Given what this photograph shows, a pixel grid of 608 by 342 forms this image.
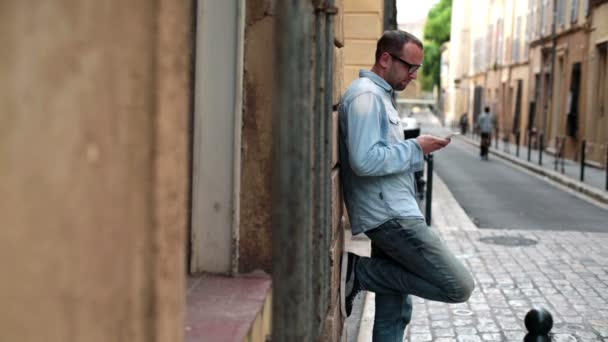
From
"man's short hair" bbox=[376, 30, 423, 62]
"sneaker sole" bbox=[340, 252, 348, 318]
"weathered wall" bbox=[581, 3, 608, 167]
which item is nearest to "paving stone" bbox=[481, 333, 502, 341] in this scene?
"sneaker sole" bbox=[340, 252, 348, 318]

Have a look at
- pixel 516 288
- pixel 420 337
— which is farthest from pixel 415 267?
pixel 516 288

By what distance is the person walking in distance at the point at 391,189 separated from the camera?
13.0ft

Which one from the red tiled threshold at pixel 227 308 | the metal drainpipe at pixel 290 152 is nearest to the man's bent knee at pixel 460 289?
the red tiled threshold at pixel 227 308

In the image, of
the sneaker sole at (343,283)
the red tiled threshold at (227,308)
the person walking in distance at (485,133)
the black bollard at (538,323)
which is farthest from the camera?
the person walking in distance at (485,133)

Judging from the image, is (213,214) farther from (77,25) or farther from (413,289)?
(77,25)

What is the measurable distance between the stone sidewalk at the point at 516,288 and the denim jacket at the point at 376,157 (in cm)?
172

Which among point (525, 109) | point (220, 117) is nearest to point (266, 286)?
point (220, 117)

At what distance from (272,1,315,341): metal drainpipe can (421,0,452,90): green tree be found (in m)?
87.4

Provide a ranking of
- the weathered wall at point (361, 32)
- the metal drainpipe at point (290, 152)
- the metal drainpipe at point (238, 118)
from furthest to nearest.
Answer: the weathered wall at point (361, 32) < the metal drainpipe at point (238, 118) < the metal drainpipe at point (290, 152)

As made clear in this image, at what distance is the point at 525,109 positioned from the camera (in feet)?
124

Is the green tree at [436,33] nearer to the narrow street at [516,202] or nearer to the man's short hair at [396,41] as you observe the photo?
the narrow street at [516,202]

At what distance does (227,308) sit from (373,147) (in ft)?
3.70

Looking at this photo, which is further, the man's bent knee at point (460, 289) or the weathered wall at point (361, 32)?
the weathered wall at point (361, 32)

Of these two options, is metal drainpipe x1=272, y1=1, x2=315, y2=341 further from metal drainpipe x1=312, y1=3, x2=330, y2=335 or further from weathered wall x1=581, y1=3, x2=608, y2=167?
weathered wall x1=581, y1=3, x2=608, y2=167
